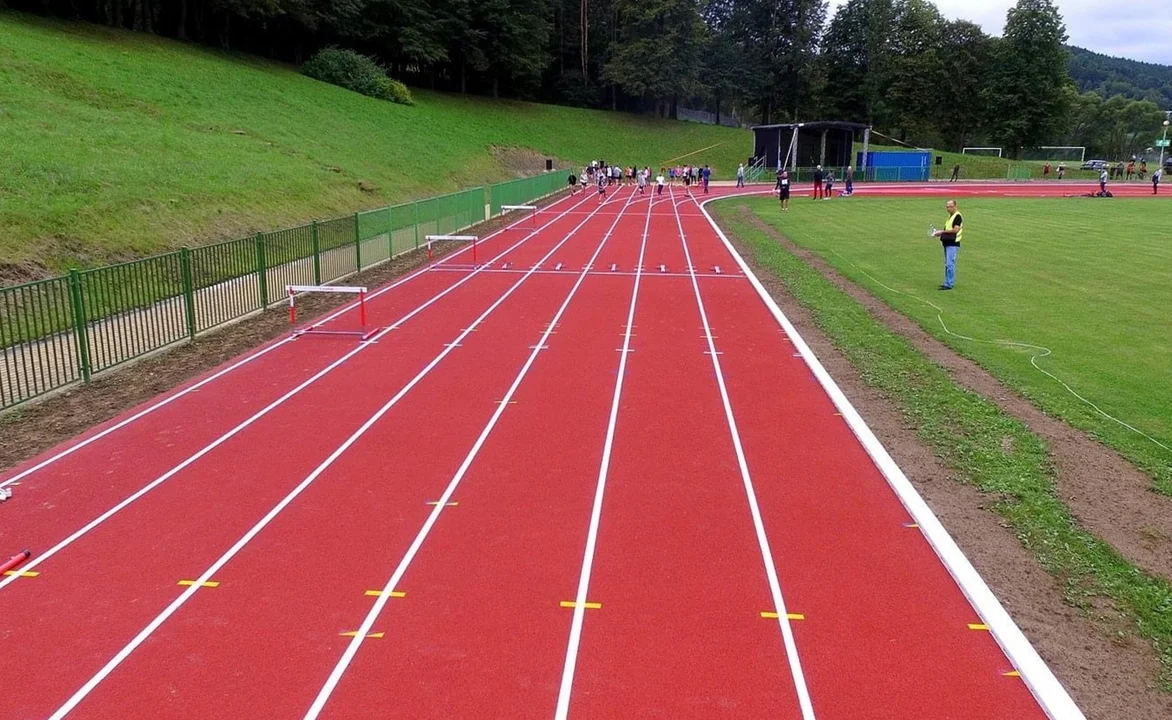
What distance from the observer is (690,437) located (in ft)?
28.7

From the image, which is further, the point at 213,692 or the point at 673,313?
the point at 673,313

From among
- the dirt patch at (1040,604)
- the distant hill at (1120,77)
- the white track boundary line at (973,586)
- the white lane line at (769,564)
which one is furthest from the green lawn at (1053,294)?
the distant hill at (1120,77)

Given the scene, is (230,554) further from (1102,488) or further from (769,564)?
(1102,488)

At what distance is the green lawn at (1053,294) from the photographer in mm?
9461

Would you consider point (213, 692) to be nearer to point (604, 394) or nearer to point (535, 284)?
point (604, 394)

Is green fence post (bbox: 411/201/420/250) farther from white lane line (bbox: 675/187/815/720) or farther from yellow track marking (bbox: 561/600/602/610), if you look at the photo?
yellow track marking (bbox: 561/600/602/610)

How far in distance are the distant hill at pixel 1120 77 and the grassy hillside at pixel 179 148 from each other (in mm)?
142951

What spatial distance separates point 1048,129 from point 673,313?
80836 millimetres

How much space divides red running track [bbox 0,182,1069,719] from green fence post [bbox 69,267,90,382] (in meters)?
1.74

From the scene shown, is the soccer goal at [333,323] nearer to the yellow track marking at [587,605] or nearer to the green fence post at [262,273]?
the green fence post at [262,273]

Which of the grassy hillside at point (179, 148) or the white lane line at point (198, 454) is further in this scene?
the grassy hillside at point (179, 148)

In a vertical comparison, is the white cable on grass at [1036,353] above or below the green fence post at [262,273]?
below

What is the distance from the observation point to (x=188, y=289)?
42.3 ft

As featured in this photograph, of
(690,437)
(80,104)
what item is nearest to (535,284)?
(690,437)
